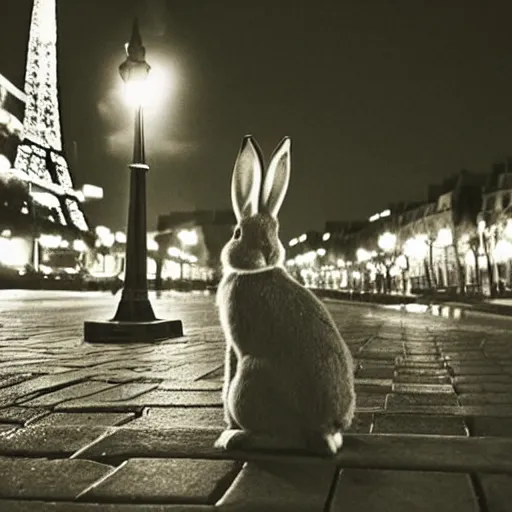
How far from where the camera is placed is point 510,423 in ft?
11.6

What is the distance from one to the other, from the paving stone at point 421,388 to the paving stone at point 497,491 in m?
2.03

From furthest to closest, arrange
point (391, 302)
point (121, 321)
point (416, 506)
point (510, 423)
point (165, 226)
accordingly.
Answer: point (165, 226) < point (391, 302) < point (121, 321) < point (510, 423) < point (416, 506)

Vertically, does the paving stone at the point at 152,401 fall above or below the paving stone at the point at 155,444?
above

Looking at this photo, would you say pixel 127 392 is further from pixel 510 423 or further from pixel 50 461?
pixel 510 423

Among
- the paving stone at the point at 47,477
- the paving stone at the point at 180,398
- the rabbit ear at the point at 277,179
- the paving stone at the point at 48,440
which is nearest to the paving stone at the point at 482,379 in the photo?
the paving stone at the point at 180,398

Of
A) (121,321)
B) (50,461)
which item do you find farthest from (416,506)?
(121,321)

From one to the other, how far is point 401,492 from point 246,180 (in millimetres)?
1328

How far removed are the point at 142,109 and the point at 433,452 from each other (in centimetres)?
715

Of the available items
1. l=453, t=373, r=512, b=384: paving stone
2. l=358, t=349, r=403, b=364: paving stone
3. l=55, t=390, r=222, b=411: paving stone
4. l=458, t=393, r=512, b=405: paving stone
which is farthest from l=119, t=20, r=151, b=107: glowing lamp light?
l=458, t=393, r=512, b=405: paving stone

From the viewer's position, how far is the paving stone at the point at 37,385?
14.3 feet

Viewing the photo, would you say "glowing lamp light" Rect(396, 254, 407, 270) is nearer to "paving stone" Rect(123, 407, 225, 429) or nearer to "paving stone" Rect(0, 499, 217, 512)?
"paving stone" Rect(123, 407, 225, 429)

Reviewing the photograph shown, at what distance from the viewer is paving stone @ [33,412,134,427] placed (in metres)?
3.59

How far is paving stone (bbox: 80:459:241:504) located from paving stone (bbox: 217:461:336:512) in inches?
2.3

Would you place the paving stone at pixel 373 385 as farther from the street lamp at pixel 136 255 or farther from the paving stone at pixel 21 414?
the street lamp at pixel 136 255
